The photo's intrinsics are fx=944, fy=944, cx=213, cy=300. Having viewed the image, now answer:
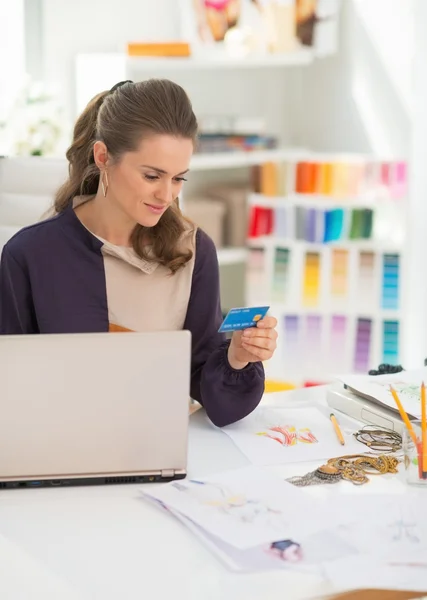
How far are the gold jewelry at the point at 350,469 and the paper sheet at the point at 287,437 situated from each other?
0.12 feet

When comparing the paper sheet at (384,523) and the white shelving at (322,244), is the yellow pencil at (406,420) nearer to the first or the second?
the paper sheet at (384,523)

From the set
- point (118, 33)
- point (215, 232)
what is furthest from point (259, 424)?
point (118, 33)

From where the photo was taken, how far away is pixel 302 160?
12.4ft

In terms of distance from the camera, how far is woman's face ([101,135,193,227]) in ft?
5.61

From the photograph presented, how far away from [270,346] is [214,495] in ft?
1.08

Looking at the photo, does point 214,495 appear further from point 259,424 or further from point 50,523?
point 259,424

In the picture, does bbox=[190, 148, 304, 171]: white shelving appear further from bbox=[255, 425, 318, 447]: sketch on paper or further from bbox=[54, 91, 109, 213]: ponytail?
bbox=[255, 425, 318, 447]: sketch on paper

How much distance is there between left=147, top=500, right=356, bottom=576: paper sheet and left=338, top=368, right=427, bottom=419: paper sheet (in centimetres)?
44

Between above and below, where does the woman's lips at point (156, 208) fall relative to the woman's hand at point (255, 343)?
above

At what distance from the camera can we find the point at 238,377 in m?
1.72

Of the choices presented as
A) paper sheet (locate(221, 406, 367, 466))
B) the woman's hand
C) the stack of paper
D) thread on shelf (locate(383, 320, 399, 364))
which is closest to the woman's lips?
the woman's hand

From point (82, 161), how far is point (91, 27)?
6.31 feet

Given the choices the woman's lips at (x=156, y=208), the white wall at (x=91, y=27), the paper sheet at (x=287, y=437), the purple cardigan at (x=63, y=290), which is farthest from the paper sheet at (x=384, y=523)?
the white wall at (x=91, y=27)

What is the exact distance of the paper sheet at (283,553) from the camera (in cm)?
118
